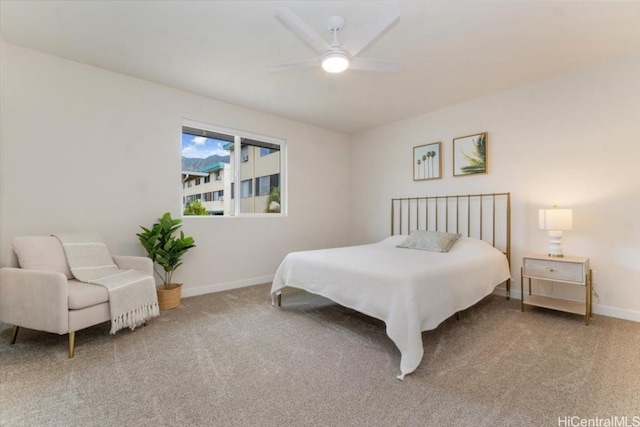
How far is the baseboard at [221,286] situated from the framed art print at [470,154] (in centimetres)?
320

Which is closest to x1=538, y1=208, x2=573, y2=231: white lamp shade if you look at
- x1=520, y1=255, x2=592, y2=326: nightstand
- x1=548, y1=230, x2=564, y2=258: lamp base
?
x1=548, y1=230, x2=564, y2=258: lamp base

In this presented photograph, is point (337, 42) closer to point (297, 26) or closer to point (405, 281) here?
point (297, 26)

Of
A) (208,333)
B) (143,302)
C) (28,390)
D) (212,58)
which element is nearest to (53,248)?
(143,302)

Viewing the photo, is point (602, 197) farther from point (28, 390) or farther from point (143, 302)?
point (28, 390)

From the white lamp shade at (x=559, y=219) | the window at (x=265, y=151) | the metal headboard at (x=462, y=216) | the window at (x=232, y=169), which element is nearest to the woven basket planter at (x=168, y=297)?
the window at (x=232, y=169)

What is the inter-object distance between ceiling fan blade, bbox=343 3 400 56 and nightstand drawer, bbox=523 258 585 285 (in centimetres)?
275

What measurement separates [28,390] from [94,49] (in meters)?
2.79

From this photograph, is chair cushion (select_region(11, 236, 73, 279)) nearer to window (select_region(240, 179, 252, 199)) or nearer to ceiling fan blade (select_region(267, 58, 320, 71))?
window (select_region(240, 179, 252, 199))

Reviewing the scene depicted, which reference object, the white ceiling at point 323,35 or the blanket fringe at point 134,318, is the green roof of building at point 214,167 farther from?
the blanket fringe at point 134,318

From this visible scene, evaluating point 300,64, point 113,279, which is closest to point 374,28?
point 300,64

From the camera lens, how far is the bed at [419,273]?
81.1 inches

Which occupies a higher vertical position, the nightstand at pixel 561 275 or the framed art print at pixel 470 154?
the framed art print at pixel 470 154

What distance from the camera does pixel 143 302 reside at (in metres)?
2.58

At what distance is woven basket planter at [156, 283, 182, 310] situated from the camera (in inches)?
126
